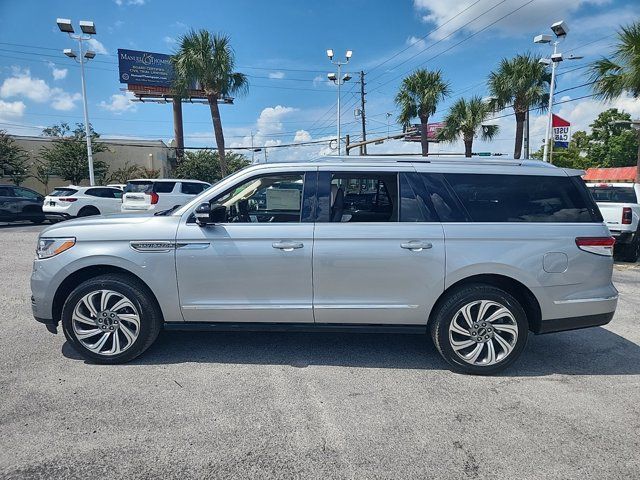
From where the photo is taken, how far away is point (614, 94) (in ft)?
36.6

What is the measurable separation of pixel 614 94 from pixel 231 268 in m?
12.4

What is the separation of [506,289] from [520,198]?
849 millimetres

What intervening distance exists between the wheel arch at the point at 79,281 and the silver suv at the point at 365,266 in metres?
0.01

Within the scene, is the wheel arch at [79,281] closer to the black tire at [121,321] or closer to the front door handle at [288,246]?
the black tire at [121,321]

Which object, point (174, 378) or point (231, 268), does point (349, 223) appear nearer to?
point (231, 268)

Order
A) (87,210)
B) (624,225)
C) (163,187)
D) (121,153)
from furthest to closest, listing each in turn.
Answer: (121,153) < (87,210) < (163,187) < (624,225)

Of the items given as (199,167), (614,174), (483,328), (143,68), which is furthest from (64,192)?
(614,174)

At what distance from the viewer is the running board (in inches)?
146

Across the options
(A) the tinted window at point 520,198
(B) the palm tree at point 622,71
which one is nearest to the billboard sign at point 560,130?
(B) the palm tree at point 622,71

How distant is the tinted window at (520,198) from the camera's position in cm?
365

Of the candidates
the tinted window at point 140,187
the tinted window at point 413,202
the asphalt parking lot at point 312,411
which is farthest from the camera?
the tinted window at point 140,187

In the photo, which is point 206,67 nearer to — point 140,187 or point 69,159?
point 140,187

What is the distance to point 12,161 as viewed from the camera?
27078 millimetres

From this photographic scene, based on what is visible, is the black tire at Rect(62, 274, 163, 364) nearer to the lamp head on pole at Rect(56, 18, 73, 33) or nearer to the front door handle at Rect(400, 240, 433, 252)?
the front door handle at Rect(400, 240, 433, 252)
